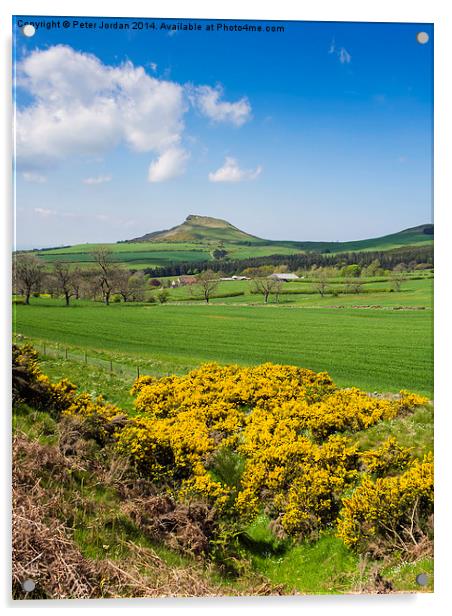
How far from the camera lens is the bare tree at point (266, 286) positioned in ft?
17.3

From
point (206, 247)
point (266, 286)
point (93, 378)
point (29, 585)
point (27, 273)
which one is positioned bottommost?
point (29, 585)

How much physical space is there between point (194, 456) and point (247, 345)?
1.33m

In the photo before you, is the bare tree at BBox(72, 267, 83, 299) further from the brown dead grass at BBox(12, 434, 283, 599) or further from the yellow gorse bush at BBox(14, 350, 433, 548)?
the brown dead grass at BBox(12, 434, 283, 599)

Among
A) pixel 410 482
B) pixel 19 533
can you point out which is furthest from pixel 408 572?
pixel 19 533

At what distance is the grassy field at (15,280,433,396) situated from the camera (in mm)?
4930

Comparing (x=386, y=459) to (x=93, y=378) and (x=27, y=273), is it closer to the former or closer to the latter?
(x=93, y=378)

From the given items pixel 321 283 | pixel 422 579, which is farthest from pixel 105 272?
pixel 422 579

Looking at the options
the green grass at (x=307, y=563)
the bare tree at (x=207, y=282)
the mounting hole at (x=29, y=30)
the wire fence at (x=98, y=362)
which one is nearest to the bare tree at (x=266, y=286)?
the bare tree at (x=207, y=282)

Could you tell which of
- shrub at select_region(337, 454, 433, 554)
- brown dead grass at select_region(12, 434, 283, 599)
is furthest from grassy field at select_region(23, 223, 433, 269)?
shrub at select_region(337, 454, 433, 554)

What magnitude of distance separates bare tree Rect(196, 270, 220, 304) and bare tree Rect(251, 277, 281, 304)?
44cm

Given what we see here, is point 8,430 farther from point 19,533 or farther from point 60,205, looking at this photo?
point 60,205

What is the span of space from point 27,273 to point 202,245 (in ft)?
5.99

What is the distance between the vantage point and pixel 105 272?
16.8 ft

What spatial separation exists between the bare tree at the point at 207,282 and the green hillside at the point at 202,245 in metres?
0.18
